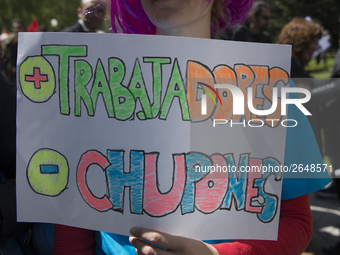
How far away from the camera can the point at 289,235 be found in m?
0.85

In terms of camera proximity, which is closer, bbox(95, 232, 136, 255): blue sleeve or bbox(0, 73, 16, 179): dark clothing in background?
bbox(95, 232, 136, 255): blue sleeve

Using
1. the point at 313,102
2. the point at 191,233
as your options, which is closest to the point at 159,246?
the point at 191,233

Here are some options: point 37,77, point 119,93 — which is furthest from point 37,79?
point 119,93

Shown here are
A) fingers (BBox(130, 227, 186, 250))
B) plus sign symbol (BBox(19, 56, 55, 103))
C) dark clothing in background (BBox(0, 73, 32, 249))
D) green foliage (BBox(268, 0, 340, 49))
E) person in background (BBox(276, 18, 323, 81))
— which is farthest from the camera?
green foliage (BBox(268, 0, 340, 49))

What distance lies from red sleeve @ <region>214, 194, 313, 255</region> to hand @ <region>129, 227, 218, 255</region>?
6cm

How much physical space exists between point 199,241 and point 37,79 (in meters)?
0.62

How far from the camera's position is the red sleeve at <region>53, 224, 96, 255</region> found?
908 millimetres

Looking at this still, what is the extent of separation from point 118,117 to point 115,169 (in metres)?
0.14

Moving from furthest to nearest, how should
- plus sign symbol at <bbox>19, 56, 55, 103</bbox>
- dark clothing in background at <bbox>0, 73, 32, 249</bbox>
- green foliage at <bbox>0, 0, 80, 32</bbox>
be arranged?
green foliage at <bbox>0, 0, 80, 32</bbox> < dark clothing in background at <bbox>0, 73, 32, 249</bbox> < plus sign symbol at <bbox>19, 56, 55, 103</bbox>

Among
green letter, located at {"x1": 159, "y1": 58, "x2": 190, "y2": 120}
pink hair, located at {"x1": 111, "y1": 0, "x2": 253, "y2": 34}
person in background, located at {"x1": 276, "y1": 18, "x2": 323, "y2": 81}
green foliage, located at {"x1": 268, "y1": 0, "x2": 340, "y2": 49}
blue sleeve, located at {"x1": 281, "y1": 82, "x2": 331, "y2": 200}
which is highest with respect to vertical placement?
green foliage, located at {"x1": 268, "y1": 0, "x2": 340, "y2": 49}

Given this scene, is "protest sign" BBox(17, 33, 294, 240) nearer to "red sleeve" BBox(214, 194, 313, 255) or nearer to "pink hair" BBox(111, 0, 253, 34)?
"red sleeve" BBox(214, 194, 313, 255)

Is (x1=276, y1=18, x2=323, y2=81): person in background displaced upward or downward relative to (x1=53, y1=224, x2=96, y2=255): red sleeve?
upward

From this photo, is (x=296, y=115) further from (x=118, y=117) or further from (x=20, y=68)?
(x=20, y=68)

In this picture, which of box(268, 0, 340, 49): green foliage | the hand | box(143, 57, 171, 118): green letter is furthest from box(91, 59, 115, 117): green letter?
box(268, 0, 340, 49): green foliage
